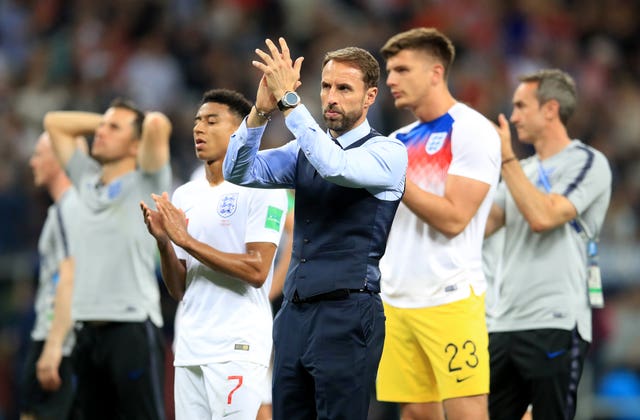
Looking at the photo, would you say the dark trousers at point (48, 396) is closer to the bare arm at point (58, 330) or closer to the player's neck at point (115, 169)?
the bare arm at point (58, 330)

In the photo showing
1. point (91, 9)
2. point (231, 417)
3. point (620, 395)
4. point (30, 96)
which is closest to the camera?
point (231, 417)

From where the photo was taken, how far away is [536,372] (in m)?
7.45

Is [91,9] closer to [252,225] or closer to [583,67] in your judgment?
[583,67]

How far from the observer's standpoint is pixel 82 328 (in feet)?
27.5

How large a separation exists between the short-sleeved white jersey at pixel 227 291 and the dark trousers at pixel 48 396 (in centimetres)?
281

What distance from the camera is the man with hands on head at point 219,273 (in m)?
6.29

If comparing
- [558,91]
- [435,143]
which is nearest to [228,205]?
[435,143]

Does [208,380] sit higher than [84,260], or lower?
lower

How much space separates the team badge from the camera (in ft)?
→ 23.6

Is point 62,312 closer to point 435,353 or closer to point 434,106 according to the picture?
point 435,353

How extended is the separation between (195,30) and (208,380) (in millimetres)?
10246

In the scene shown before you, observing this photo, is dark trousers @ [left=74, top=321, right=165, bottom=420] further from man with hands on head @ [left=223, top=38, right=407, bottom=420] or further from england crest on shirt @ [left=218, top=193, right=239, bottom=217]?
man with hands on head @ [left=223, top=38, right=407, bottom=420]

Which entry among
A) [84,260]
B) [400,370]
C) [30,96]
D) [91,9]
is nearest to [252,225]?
[400,370]

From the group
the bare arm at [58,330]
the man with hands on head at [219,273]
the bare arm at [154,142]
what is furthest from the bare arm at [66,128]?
the man with hands on head at [219,273]
